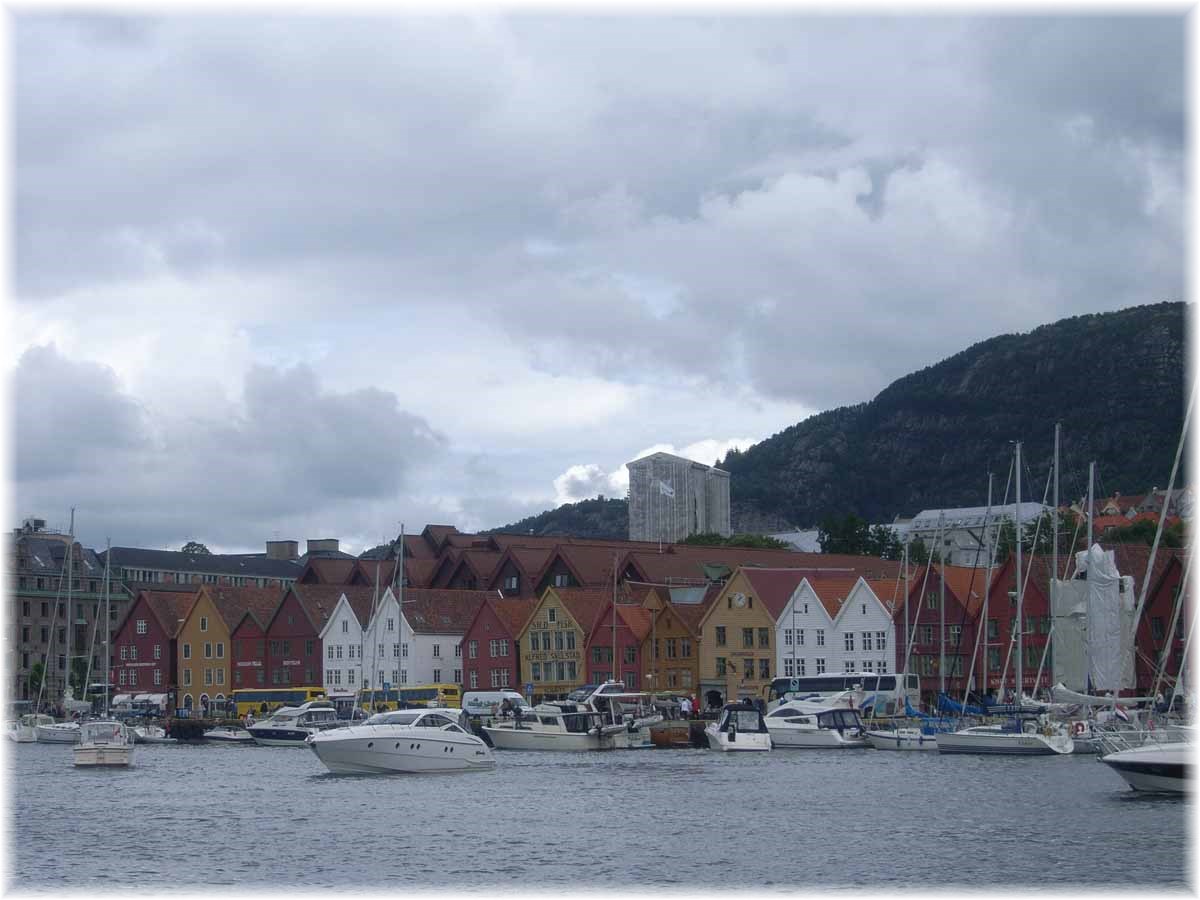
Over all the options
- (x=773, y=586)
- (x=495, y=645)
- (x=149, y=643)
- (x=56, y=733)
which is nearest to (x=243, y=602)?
(x=149, y=643)

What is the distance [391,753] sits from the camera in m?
69.4

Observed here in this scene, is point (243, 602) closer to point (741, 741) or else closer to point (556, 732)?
point (556, 732)

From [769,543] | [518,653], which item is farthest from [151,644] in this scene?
[769,543]

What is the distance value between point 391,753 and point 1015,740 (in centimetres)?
3112

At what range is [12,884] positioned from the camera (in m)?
40.8

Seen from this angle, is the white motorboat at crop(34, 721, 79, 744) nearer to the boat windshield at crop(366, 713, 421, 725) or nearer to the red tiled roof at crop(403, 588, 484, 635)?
the red tiled roof at crop(403, 588, 484, 635)

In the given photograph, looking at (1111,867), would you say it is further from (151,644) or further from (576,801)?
(151,644)

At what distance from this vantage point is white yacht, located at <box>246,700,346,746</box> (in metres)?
101

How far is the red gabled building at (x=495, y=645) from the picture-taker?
131m

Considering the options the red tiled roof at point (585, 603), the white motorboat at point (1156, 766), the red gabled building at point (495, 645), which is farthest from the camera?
the red gabled building at point (495, 645)

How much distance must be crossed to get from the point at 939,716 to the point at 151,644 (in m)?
81.9

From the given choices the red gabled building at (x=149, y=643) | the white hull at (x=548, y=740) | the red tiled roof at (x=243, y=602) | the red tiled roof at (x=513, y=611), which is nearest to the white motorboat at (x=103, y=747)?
the white hull at (x=548, y=740)

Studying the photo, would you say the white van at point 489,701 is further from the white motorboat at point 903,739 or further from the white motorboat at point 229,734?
the white motorboat at point 903,739

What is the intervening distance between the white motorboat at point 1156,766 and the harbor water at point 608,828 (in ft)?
2.07
